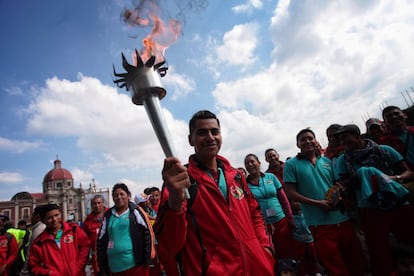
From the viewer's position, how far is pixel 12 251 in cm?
675

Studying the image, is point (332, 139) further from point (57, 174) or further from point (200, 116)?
point (57, 174)

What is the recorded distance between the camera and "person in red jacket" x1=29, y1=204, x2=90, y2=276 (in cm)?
420

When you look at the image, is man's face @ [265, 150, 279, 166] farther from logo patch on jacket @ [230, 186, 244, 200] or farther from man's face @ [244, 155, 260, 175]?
logo patch on jacket @ [230, 186, 244, 200]

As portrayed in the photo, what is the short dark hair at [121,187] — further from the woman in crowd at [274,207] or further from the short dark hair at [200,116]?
the short dark hair at [200,116]

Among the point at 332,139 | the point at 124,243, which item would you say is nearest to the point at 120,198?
the point at 124,243


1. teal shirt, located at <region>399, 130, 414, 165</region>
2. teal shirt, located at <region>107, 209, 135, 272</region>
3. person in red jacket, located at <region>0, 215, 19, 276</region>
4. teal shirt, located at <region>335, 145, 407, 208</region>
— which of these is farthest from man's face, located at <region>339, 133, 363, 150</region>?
person in red jacket, located at <region>0, 215, 19, 276</region>

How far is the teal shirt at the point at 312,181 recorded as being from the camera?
3446 mm

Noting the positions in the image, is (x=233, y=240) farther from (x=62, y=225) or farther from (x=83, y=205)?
(x=83, y=205)

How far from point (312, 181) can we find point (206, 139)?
242 centimetres

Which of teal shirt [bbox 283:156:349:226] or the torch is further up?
the torch

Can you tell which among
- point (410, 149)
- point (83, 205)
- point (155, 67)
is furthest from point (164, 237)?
point (83, 205)

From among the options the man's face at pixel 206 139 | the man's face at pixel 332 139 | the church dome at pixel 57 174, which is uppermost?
the church dome at pixel 57 174

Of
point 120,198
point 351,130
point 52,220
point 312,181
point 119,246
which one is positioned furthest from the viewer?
point 120,198

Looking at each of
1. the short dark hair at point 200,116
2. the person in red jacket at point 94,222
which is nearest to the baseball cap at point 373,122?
the short dark hair at point 200,116
